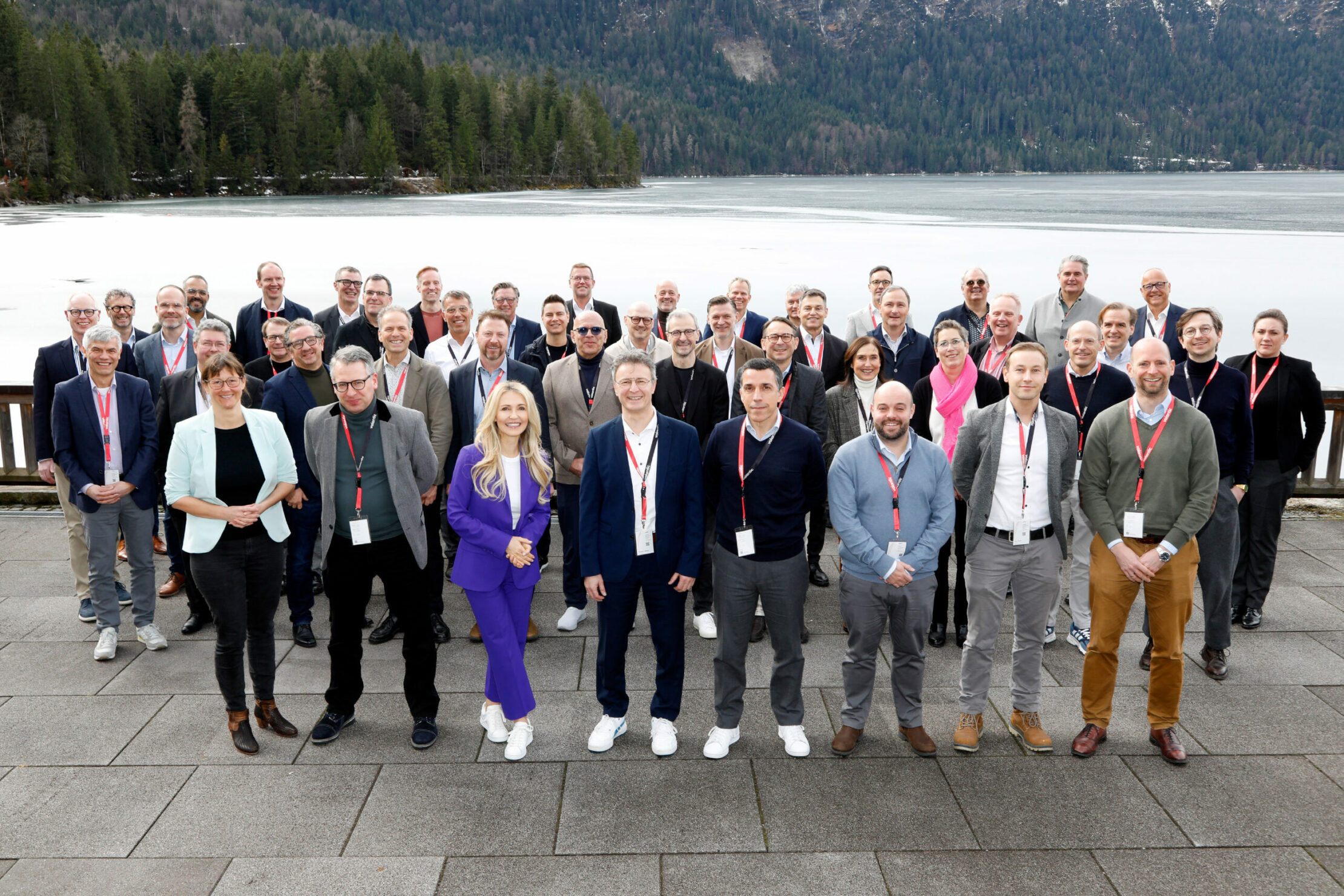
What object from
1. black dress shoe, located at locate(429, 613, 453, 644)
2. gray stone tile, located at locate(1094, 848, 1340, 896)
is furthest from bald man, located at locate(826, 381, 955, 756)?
black dress shoe, located at locate(429, 613, 453, 644)

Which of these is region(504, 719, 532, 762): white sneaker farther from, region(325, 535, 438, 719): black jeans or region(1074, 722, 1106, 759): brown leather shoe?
region(1074, 722, 1106, 759): brown leather shoe

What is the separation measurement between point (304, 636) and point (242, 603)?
4.11 feet

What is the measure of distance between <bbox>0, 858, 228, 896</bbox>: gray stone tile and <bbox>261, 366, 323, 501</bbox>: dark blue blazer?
2.29 m

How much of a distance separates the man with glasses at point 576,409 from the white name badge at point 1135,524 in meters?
2.91

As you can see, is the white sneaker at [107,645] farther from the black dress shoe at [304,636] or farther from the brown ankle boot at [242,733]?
the brown ankle boot at [242,733]

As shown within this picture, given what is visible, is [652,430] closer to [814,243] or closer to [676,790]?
[676,790]

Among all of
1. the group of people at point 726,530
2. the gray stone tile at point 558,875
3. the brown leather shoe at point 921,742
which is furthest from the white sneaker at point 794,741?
the gray stone tile at point 558,875

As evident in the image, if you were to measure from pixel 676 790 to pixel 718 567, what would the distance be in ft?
3.25

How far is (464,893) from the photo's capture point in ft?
10.7

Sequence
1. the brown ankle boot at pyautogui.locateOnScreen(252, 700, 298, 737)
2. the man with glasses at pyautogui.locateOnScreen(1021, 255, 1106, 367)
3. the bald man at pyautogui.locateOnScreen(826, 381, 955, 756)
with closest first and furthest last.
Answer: the bald man at pyautogui.locateOnScreen(826, 381, 955, 756), the brown ankle boot at pyautogui.locateOnScreen(252, 700, 298, 737), the man with glasses at pyautogui.locateOnScreen(1021, 255, 1106, 367)

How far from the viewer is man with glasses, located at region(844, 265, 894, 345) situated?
7.13 meters

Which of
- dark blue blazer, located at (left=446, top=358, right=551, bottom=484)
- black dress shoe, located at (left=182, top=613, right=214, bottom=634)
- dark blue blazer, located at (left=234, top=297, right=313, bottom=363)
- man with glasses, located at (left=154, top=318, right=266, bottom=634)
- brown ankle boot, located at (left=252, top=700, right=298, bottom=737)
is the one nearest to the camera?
brown ankle boot, located at (left=252, top=700, right=298, bottom=737)

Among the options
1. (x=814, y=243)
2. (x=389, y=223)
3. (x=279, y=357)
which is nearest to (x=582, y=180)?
(x=389, y=223)

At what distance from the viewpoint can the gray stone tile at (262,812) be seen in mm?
3541
